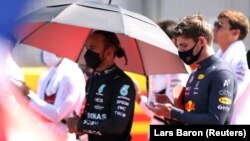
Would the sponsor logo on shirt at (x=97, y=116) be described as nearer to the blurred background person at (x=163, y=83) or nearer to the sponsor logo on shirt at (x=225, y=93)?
the sponsor logo on shirt at (x=225, y=93)

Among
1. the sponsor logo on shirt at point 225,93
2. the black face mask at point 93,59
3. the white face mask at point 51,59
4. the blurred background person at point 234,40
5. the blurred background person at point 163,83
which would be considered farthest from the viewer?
the blurred background person at point 163,83

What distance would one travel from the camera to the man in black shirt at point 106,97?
3.64 meters

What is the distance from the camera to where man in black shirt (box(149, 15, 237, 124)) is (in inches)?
139

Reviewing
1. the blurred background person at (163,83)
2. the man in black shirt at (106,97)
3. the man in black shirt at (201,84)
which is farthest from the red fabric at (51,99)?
the man in black shirt at (201,84)

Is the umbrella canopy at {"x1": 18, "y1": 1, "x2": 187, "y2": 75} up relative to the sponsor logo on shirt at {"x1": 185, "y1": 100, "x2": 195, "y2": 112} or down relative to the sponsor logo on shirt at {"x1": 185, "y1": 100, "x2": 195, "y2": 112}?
up

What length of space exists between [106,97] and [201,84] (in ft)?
1.72

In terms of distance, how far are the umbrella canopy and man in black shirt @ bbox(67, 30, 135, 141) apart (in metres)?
0.18

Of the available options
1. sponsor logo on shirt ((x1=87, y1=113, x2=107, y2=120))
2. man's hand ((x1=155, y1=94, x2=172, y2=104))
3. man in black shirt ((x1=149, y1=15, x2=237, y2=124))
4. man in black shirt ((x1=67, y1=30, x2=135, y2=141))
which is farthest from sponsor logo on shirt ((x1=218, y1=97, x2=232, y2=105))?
sponsor logo on shirt ((x1=87, y1=113, x2=107, y2=120))

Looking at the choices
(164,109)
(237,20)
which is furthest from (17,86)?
(237,20)

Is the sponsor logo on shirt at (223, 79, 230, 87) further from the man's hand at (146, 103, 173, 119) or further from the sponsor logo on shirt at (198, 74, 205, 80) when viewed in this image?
the man's hand at (146, 103, 173, 119)

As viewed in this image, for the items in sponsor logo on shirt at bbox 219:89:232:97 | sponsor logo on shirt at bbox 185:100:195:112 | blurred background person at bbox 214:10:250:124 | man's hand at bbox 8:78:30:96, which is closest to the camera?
man's hand at bbox 8:78:30:96
